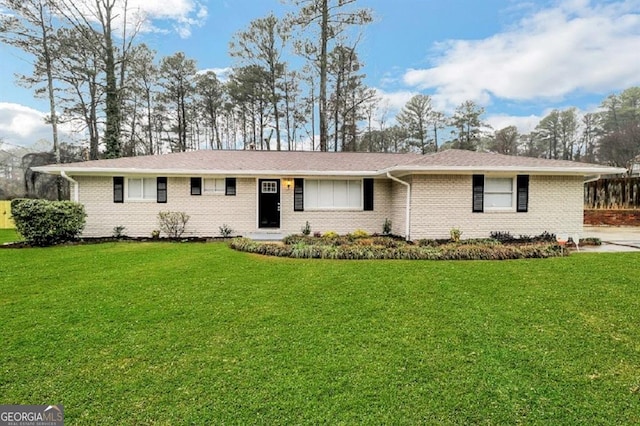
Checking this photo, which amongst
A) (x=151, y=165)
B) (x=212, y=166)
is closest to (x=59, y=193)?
(x=151, y=165)

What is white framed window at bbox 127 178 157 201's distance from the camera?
38.4 ft

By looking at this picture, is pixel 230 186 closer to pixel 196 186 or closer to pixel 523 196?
pixel 196 186

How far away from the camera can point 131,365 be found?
3.24 m

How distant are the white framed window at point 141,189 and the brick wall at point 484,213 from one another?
8.79 metres

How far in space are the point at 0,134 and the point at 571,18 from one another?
103 ft

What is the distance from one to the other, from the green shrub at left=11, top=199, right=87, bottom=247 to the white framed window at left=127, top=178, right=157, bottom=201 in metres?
1.65

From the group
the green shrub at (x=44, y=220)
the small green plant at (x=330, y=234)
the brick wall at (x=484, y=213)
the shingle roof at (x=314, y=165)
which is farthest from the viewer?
the small green plant at (x=330, y=234)

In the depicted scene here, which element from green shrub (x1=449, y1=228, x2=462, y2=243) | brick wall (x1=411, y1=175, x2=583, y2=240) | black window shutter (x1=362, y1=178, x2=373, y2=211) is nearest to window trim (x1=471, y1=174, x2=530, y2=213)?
brick wall (x1=411, y1=175, x2=583, y2=240)

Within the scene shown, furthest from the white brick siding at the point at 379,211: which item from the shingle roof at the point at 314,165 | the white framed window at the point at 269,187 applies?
the shingle roof at the point at 314,165

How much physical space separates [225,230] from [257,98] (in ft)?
51.3

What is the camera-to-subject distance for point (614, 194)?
54.6ft

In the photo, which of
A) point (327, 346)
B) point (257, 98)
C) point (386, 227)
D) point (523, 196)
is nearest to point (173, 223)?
point (386, 227)

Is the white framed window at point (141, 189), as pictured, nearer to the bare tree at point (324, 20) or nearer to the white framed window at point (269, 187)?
the white framed window at point (269, 187)

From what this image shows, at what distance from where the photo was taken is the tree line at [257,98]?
1850 cm
